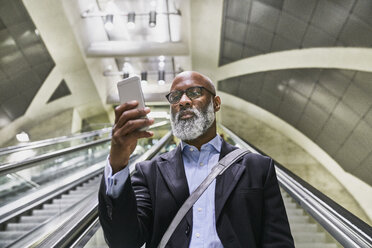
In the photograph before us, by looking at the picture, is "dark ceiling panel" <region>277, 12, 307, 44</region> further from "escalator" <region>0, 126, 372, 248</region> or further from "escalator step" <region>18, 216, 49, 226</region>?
"escalator step" <region>18, 216, 49, 226</region>

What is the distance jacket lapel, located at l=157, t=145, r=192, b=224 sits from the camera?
1479 millimetres

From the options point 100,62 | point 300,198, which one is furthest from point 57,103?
point 300,198

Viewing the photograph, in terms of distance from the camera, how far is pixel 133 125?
3.37 ft

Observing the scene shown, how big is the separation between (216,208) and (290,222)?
2182 millimetres

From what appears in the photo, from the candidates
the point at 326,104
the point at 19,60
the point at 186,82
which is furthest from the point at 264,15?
the point at 19,60

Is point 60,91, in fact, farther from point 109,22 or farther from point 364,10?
point 364,10

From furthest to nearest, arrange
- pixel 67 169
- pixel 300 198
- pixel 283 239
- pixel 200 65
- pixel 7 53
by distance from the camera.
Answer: pixel 200 65 → pixel 7 53 → pixel 67 169 → pixel 300 198 → pixel 283 239

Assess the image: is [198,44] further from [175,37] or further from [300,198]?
[300,198]

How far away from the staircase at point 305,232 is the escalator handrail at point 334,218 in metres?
0.16

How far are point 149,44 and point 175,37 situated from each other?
59.1 inches

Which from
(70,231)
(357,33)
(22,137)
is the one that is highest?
(70,231)

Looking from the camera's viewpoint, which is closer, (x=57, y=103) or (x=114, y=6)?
(x=114, y=6)

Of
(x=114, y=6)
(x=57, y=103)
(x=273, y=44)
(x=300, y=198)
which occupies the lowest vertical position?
(x=57, y=103)

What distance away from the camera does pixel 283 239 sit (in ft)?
4.35
